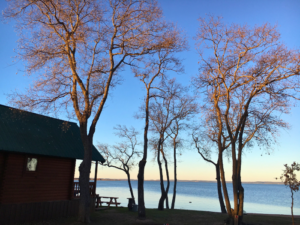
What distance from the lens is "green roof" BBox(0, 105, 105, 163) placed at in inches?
534

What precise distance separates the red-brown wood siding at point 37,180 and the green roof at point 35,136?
0.76 metres

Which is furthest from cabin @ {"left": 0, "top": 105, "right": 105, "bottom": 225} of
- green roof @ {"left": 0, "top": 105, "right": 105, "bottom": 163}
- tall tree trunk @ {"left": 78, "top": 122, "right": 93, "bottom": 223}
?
tall tree trunk @ {"left": 78, "top": 122, "right": 93, "bottom": 223}

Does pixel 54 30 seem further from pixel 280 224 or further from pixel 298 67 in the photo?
pixel 280 224

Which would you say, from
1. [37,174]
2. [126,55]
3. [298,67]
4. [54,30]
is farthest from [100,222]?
[298,67]

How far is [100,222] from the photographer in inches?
552

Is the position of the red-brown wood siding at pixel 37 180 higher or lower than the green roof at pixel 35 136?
lower

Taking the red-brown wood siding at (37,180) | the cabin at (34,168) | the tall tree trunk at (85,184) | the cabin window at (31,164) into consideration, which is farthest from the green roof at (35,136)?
the tall tree trunk at (85,184)

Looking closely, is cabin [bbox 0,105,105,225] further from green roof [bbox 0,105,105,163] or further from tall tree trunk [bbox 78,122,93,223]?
tall tree trunk [bbox 78,122,93,223]

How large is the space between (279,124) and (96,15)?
41.4 feet

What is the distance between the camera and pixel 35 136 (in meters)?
15.3

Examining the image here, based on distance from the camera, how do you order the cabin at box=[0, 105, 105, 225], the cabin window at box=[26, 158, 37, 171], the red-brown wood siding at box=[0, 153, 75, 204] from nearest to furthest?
the cabin at box=[0, 105, 105, 225]
the red-brown wood siding at box=[0, 153, 75, 204]
the cabin window at box=[26, 158, 37, 171]

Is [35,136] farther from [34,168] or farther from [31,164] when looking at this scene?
[34,168]

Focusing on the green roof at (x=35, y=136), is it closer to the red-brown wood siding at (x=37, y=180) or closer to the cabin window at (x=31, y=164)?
the red-brown wood siding at (x=37, y=180)

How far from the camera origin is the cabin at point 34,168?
13.3 metres
